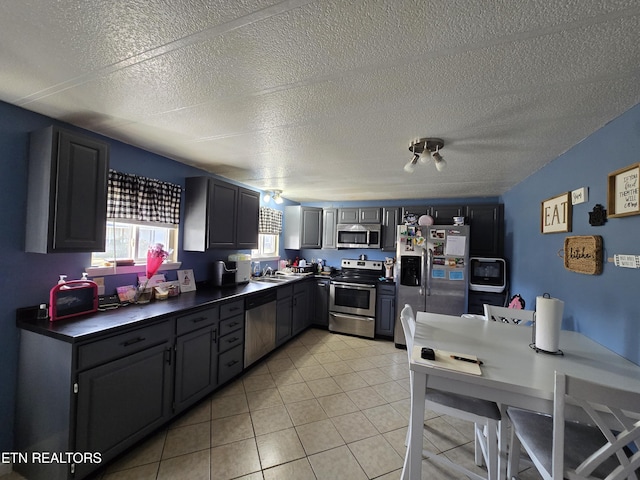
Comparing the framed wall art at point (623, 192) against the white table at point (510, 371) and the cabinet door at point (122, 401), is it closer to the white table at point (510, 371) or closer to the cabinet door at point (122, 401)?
the white table at point (510, 371)

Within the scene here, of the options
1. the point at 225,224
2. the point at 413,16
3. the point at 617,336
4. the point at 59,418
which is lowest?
the point at 59,418

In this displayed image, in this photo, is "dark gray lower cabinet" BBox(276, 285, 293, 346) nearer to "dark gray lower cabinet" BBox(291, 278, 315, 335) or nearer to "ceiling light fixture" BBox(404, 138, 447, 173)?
"dark gray lower cabinet" BBox(291, 278, 315, 335)

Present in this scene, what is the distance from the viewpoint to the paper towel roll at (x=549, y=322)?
146cm

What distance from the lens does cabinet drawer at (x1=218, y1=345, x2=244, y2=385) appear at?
7.96ft

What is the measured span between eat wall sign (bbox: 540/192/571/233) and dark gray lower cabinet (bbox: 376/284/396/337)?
205 cm

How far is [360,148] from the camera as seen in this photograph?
224cm

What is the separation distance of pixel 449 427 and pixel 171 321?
92.4 inches

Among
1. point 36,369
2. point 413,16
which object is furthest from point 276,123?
point 36,369

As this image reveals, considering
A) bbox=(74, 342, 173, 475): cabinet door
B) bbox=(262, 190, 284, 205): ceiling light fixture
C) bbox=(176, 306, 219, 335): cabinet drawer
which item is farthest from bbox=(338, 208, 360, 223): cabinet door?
bbox=(74, 342, 173, 475): cabinet door

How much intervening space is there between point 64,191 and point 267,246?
3058 mm

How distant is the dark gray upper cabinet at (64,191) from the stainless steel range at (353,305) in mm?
3156

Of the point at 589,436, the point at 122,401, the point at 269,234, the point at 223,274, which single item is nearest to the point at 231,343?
the point at 223,274

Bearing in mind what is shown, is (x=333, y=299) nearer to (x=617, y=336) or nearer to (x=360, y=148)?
(x=360, y=148)

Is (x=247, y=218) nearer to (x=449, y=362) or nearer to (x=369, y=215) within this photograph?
(x=369, y=215)
